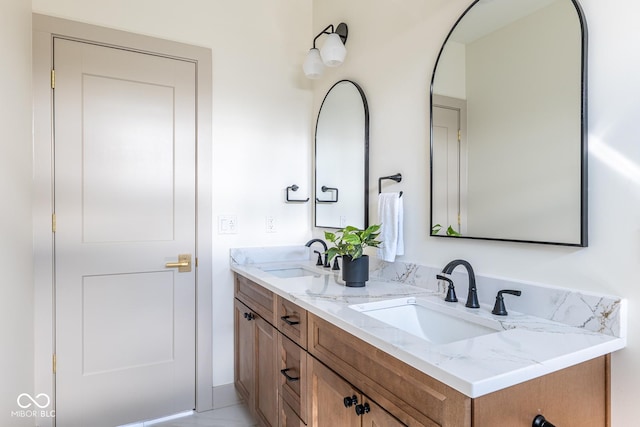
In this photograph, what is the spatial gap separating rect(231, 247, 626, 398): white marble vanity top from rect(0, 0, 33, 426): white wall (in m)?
1.10

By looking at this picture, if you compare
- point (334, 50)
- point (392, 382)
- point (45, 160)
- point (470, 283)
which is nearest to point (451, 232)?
point (470, 283)

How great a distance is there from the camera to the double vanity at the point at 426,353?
0.82 meters

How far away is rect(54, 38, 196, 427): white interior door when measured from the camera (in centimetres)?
192

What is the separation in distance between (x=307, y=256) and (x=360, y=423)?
145 cm

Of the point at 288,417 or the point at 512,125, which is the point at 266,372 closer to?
the point at 288,417

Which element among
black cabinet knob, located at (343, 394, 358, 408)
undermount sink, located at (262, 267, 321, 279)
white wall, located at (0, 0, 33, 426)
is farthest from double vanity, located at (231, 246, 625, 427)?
white wall, located at (0, 0, 33, 426)

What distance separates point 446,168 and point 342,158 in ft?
2.57

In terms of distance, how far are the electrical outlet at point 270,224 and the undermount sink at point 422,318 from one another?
1.18 m

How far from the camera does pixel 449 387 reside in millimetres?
798

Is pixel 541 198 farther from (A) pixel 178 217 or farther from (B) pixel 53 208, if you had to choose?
(B) pixel 53 208

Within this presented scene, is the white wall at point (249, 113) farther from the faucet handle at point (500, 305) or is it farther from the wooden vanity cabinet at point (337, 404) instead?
the faucet handle at point (500, 305)

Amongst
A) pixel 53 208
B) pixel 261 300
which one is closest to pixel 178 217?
pixel 53 208

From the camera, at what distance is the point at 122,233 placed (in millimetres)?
2037

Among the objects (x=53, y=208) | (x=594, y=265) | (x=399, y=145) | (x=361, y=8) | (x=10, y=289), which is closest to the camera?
(x=594, y=265)
